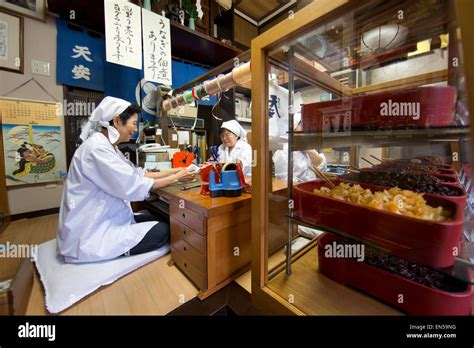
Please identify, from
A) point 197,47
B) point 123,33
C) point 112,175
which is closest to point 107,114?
point 112,175

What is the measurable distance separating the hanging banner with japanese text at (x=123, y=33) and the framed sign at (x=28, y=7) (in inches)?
50.5

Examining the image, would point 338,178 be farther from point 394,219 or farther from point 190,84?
point 190,84

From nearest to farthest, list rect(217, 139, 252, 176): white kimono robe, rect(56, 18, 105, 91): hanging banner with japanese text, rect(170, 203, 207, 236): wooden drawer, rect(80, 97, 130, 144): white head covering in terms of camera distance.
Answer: rect(170, 203, 207, 236): wooden drawer < rect(80, 97, 130, 144): white head covering < rect(56, 18, 105, 91): hanging banner with japanese text < rect(217, 139, 252, 176): white kimono robe

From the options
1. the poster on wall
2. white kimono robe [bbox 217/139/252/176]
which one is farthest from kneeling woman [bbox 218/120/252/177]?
the poster on wall

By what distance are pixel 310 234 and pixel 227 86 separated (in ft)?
3.74

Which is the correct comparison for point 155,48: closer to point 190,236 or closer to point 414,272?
point 190,236

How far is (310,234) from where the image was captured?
1.29m

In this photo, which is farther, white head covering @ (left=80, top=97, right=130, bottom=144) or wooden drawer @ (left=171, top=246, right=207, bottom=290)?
white head covering @ (left=80, top=97, right=130, bottom=144)

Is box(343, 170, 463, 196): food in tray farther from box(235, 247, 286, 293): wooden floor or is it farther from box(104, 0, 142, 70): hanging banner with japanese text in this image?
box(104, 0, 142, 70): hanging banner with japanese text

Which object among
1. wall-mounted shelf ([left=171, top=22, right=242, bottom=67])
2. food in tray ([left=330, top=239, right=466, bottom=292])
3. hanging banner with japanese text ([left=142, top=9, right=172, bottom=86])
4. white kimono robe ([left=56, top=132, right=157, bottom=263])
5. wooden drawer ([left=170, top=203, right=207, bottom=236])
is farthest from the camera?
wall-mounted shelf ([left=171, top=22, right=242, bottom=67])

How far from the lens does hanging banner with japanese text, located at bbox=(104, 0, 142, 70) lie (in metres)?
1.45

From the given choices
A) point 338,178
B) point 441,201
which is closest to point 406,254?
point 441,201

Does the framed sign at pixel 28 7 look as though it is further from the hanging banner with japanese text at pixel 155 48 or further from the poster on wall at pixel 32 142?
the hanging banner with japanese text at pixel 155 48

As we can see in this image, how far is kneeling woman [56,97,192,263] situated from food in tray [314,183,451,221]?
1087 millimetres
